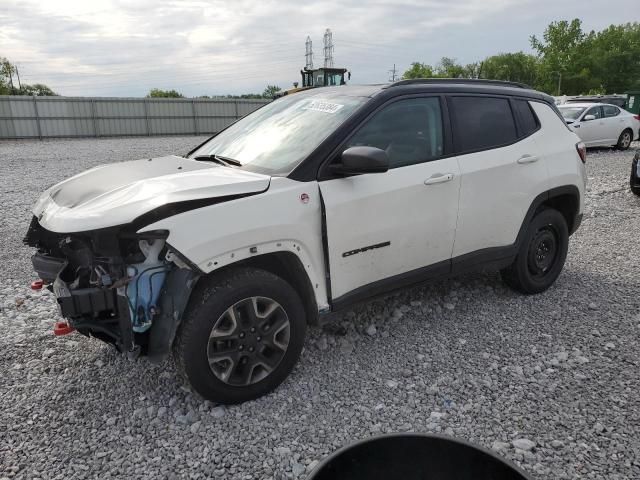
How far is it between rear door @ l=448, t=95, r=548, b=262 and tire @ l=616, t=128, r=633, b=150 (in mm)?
15071

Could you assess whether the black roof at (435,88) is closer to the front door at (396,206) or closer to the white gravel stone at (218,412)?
the front door at (396,206)

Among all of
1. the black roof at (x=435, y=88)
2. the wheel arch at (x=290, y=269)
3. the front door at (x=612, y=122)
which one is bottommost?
the wheel arch at (x=290, y=269)

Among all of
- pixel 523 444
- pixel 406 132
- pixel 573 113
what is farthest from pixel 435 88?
pixel 573 113

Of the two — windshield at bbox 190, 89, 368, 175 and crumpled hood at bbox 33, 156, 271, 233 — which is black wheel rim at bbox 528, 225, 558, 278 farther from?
crumpled hood at bbox 33, 156, 271, 233

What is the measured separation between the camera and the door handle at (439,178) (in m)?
3.57

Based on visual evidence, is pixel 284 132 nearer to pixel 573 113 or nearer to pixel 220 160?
pixel 220 160

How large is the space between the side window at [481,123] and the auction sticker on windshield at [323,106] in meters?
0.97

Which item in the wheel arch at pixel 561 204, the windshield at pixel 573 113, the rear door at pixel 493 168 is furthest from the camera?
the windshield at pixel 573 113

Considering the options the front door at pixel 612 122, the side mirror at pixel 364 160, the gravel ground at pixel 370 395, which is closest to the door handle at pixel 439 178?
the side mirror at pixel 364 160

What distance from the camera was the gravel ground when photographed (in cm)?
262

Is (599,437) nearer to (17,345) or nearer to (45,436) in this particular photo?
(45,436)

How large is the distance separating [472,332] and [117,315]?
2613 millimetres

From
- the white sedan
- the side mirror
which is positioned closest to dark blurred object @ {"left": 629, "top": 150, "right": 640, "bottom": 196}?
the white sedan

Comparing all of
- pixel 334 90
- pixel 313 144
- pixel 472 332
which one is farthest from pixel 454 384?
pixel 334 90
